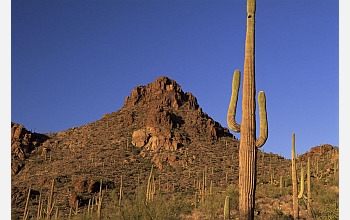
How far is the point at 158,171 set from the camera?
41.7m

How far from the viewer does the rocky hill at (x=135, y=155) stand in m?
34.9

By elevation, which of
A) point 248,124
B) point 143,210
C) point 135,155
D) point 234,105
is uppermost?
point 135,155

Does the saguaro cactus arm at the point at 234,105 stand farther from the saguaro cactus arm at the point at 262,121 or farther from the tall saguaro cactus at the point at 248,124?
the saguaro cactus arm at the point at 262,121

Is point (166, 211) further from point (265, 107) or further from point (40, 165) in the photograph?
point (40, 165)

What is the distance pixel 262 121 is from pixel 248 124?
422mm

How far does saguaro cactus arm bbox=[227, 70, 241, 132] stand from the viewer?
9.25 m

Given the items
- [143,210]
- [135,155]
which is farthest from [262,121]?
[135,155]

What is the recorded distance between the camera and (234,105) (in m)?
9.55

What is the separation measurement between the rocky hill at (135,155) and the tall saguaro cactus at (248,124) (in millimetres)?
20215

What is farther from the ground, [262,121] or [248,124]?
[262,121]

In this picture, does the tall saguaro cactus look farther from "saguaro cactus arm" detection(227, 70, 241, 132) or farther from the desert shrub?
the desert shrub

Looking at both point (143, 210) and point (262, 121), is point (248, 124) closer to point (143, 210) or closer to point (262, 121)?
point (262, 121)

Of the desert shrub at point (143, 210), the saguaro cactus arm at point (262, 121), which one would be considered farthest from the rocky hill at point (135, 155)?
the saguaro cactus arm at point (262, 121)
